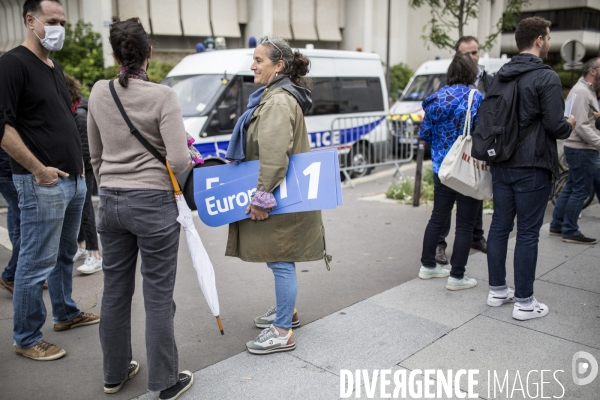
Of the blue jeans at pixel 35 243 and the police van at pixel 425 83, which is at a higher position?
the police van at pixel 425 83

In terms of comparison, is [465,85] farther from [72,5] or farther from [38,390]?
[72,5]

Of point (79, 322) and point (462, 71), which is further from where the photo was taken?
point (462, 71)

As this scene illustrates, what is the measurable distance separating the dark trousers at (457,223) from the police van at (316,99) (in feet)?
13.4

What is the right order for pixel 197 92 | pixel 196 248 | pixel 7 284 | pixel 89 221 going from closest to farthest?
pixel 196 248
pixel 7 284
pixel 89 221
pixel 197 92

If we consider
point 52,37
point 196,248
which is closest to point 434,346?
point 196,248

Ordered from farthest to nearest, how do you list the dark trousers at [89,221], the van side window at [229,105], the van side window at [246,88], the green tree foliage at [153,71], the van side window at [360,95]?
the green tree foliage at [153,71] → the van side window at [360,95] → the van side window at [246,88] → the van side window at [229,105] → the dark trousers at [89,221]

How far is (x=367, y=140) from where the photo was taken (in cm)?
1085

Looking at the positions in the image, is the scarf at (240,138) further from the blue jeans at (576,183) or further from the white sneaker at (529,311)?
the blue jeans at (576,183)

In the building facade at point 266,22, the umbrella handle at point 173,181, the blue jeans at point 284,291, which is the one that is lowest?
the blue jeans at point 284,291

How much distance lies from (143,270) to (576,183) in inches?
190

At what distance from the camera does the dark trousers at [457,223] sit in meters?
4.73

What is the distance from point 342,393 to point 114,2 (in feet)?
50.1

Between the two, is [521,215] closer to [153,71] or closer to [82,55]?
[153,71]

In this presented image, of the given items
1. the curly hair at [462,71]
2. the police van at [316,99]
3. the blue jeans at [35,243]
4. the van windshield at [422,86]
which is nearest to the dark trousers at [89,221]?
the blue jeans at [35,243]
